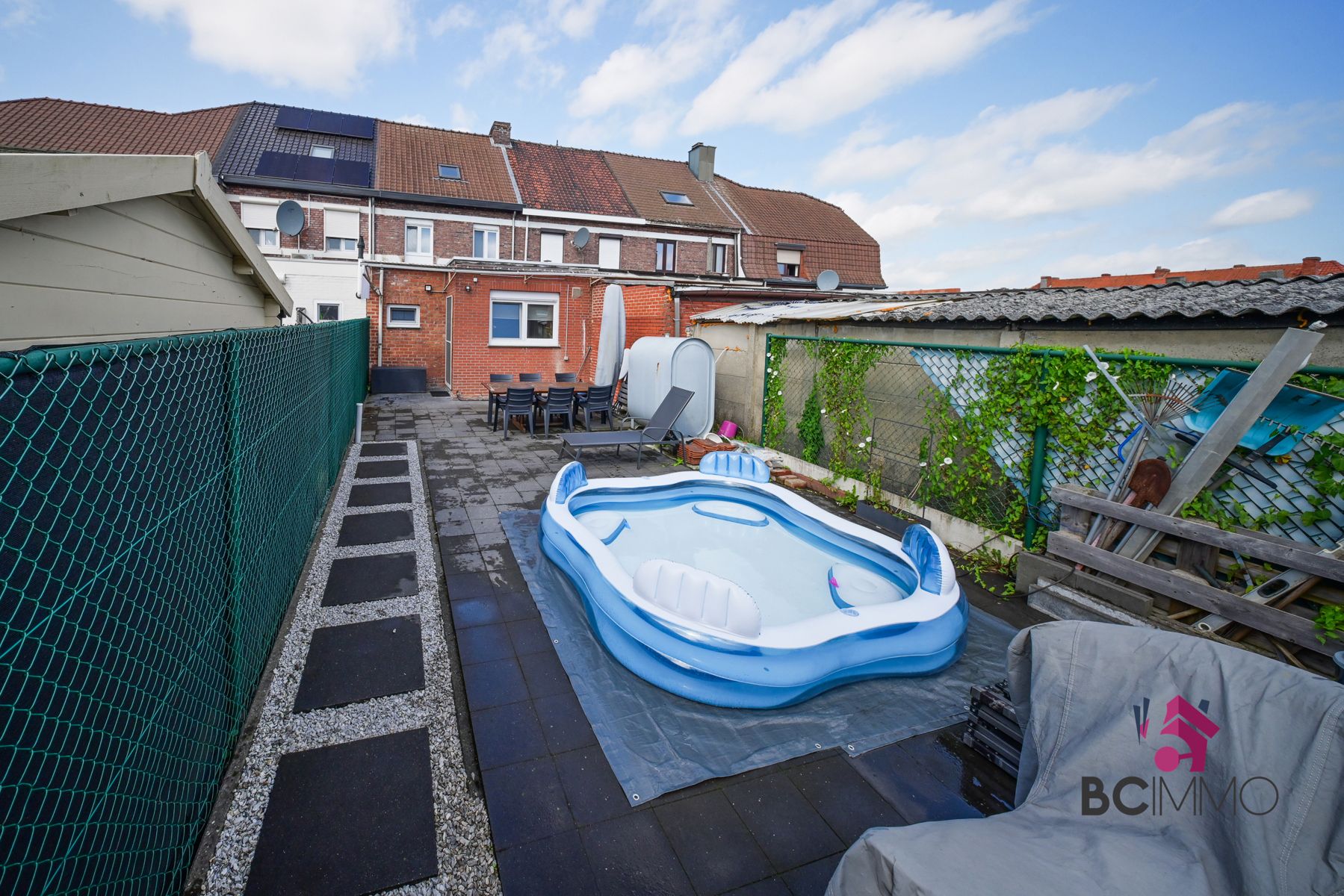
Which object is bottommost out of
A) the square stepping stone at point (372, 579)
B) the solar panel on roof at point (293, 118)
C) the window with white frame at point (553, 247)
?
the square stepping stone at point (372, 579)

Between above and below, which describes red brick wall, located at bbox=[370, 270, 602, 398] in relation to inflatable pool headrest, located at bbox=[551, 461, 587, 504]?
above

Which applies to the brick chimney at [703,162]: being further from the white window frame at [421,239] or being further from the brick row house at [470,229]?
the white window frame at [421,239]

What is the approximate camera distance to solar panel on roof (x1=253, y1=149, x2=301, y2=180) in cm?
1792

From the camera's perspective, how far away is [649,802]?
259 centimetres

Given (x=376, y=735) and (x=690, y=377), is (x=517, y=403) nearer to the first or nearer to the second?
(x=690, y=377)

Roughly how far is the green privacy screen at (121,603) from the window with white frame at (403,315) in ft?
46.1

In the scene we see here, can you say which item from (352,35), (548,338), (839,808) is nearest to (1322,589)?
(839,808)

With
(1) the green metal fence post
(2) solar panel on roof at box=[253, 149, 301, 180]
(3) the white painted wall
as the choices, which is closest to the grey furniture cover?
(3) the white painted wall

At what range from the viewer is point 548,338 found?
16.8 meters

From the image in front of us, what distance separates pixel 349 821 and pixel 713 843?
1.46 meters

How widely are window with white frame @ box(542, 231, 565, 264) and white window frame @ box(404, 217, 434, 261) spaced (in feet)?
12.1

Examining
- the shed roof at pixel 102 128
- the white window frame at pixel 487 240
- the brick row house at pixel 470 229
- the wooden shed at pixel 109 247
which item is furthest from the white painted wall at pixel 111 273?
the shed roof at pixel 102 128

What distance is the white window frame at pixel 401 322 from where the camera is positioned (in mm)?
15797

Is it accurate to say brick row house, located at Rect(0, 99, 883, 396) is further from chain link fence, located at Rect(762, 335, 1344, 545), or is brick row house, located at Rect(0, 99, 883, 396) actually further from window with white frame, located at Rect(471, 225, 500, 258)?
chain link fence, located at Rect(762, 335, 1344, 545)
